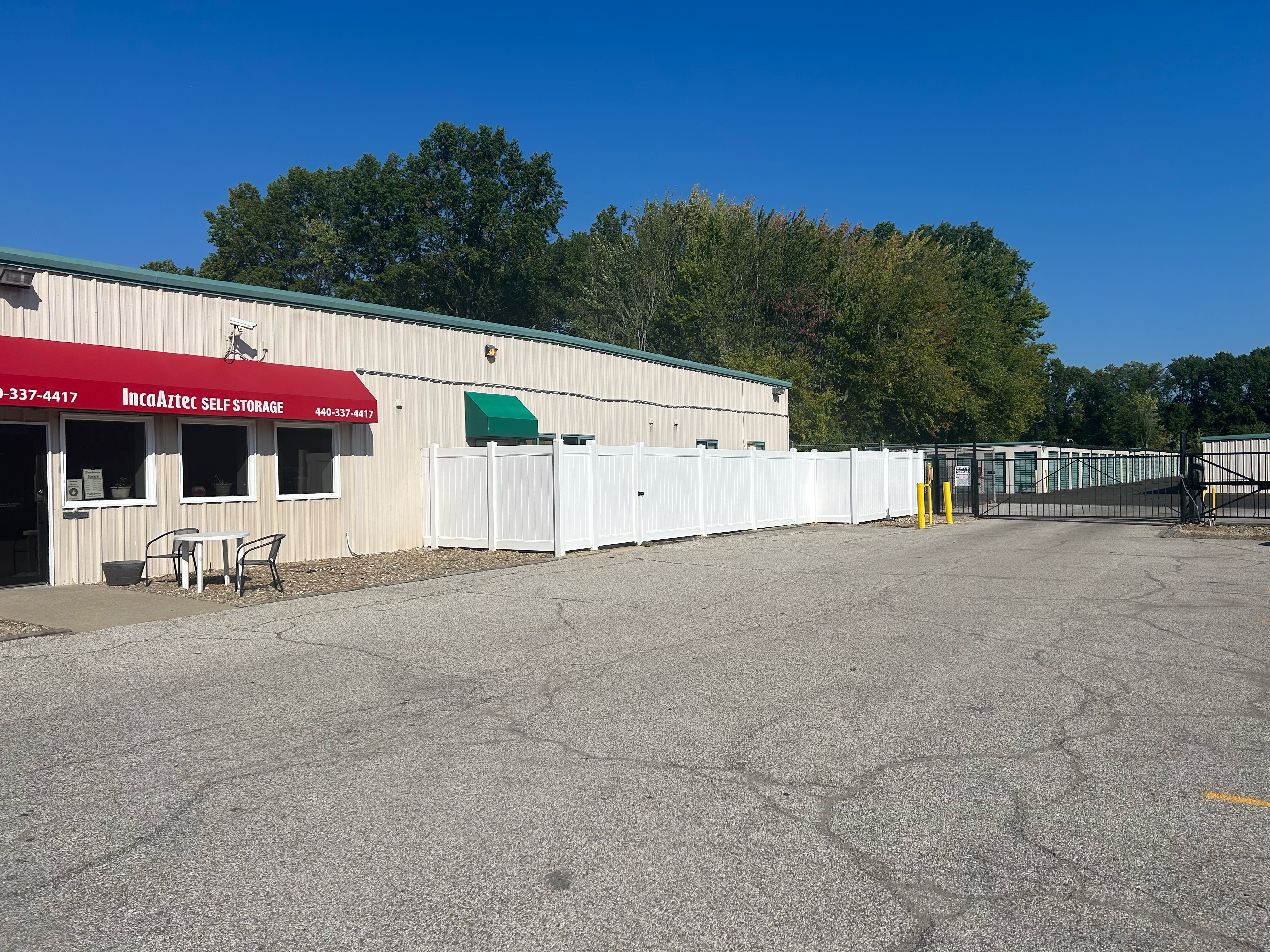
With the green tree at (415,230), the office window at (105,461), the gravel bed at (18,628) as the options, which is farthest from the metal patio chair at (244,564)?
the green tree at (415,230)

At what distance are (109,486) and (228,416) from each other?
2.01m

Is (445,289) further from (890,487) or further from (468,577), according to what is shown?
(468,577)

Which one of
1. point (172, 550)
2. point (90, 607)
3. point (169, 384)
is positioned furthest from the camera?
point (172, 550)

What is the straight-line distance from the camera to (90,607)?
11.1m

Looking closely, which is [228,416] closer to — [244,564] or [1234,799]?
[244,564]

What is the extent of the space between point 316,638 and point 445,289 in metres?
44.5

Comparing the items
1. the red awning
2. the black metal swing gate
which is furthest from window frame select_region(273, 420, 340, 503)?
the black metal swing gate

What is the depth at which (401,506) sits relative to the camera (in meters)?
17.8

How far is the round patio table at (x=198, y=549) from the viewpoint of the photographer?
39.8 ft

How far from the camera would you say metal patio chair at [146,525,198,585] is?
1268cm

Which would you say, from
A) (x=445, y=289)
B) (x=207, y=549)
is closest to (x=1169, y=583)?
(x=207, y=549)

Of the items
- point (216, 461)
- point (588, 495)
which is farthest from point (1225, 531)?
point (216, 461)

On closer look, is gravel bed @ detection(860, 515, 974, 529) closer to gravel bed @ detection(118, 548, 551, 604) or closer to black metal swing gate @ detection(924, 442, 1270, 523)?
black metal swing gate @ detection(924, 442, 1270, 523)

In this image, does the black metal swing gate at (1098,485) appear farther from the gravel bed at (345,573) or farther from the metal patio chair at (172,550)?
the metal patio chair at (172,550)
